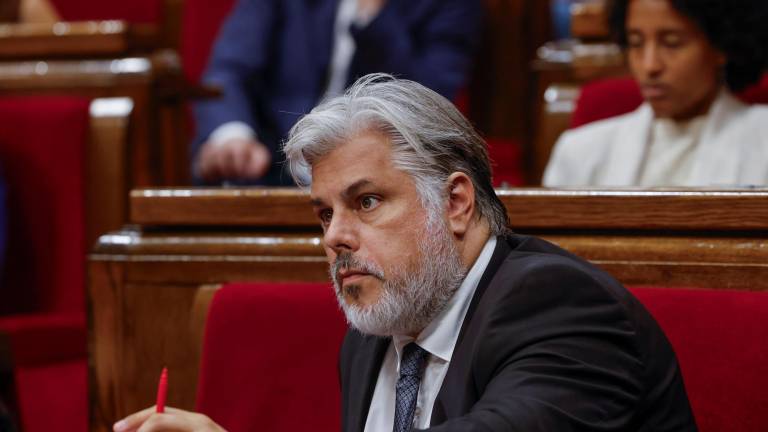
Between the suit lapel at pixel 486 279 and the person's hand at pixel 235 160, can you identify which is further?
the person's hand at pixel 235 160

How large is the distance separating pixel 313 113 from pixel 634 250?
10.8 inches

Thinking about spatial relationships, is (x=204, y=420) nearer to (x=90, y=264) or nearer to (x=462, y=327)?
(x=462, y=327)

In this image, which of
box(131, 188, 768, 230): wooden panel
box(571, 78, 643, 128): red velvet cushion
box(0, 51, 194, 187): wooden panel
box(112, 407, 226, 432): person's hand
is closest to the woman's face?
box(571, 78, 643, 128): red velvet cushion

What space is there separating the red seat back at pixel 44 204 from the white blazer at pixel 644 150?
1.91 feet

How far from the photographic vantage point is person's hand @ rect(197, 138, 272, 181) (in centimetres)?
154

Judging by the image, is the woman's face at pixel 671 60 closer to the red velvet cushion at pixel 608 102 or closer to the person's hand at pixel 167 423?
the red velvet cushion at pixel 608 102

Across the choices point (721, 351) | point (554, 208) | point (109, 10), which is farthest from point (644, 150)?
point (109, 10)

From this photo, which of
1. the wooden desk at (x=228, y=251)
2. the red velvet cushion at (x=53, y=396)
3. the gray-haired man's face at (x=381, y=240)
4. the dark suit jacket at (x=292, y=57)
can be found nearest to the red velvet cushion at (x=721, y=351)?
the wooden desk at (x=228, y=251)

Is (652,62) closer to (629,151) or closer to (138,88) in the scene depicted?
(629,151)

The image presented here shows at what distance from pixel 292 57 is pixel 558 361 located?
1.14 meters

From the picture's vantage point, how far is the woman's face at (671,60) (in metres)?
1.26

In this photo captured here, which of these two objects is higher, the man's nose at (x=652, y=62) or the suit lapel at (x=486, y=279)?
the man's nose at (x=652, y=62)

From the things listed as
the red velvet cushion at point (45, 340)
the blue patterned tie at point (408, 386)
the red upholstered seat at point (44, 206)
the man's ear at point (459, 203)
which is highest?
the man's ear at point (459, 203)

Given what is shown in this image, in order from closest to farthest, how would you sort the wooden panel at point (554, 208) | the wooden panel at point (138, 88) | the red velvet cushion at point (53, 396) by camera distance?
the wooden panel at point (554, 208), the red velvet cushion at point (53, 396), the wooden panel at point (138, 88)
